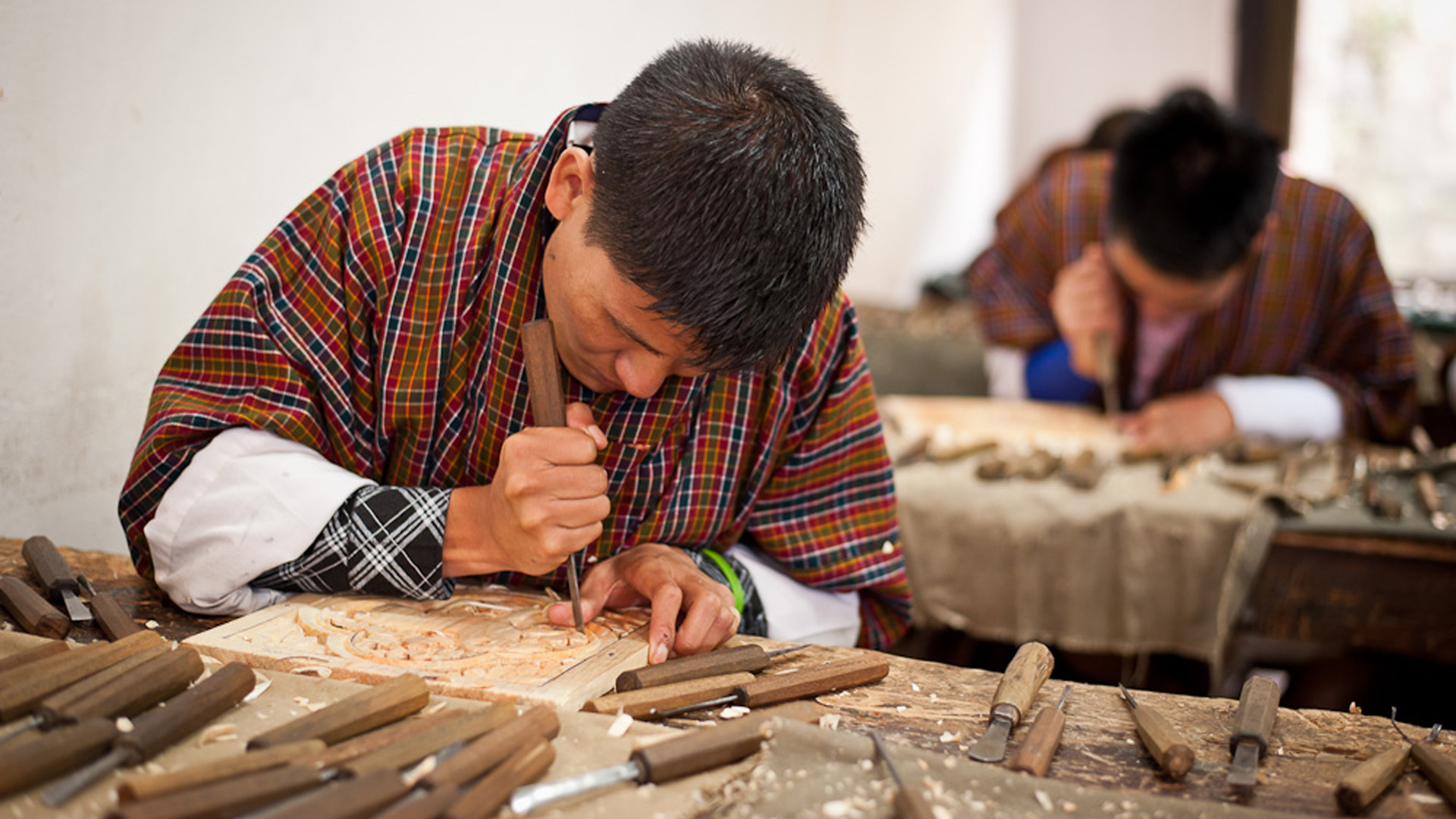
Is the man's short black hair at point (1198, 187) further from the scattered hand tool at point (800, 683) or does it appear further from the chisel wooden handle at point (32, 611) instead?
the chisel wooden handle at point (32, 611)

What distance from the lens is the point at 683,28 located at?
126 inches

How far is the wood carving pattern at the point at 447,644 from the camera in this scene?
4.13 ft

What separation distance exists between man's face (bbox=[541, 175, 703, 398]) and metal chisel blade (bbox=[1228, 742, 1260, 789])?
2.39ft

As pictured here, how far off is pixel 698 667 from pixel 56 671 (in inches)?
26.3

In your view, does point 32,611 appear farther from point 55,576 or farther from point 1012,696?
point 1012,696

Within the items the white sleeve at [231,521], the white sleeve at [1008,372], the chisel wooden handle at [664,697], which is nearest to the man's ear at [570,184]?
the white sleeve at [231,521]

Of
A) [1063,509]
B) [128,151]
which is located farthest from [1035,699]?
[128,151]

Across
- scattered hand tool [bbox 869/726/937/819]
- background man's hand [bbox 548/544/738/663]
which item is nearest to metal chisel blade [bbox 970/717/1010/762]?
scattered hand tool [bbox 869/726/937/819]

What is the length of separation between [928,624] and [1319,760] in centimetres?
168

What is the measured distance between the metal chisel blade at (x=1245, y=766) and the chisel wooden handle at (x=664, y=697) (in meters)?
0.51

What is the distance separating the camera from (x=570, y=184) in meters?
1.43

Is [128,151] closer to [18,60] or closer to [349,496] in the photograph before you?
[18,60]

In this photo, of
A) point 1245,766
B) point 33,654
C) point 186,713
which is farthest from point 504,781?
point 1245,766

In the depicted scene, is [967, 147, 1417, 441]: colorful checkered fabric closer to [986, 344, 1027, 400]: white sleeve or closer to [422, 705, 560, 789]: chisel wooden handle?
[986, 344, 1027, 400]: white sleeve
